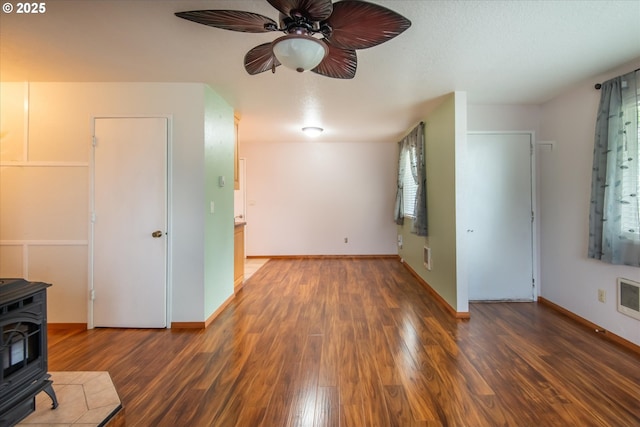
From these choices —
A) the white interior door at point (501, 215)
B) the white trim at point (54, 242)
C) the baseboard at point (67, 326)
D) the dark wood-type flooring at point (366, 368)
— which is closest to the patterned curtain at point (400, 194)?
the white interior door at point (501, 215)

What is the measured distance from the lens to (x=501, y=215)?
3428 mm

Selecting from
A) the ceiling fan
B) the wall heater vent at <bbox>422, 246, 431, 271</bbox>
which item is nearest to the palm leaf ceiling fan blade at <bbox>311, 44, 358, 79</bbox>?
the ceiling fan

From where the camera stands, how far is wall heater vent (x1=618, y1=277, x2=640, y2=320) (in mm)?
2330

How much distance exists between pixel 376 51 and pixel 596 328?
3300 mm

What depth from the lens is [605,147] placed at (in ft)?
8.26

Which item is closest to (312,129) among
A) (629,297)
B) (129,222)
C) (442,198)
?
(442,198)

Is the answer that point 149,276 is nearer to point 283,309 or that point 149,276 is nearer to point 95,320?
point 95,320

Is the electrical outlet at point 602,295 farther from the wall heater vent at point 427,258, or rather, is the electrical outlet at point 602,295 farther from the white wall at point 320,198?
the white wall at point 320,198

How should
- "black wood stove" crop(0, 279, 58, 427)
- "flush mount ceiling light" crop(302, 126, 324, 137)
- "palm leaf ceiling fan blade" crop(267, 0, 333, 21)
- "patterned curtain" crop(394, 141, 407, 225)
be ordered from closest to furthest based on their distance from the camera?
"palm leaf ceiling fan blade" crop(267, 0, 333, 21) → "black wood stove" crop(0, 279, 58, 427) → "flush mount ceiling light" crop(302, 126, 324, 137) → "patterned curtain" crop(394, 141, 407, 225)

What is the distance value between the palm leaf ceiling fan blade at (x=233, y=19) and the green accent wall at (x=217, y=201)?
4.93 ft

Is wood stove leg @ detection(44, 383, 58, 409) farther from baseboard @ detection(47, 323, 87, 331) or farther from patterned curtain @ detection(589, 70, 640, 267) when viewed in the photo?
patterned curtain @ detection(589, 70, 640, 267)

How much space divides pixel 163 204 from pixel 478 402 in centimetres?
302

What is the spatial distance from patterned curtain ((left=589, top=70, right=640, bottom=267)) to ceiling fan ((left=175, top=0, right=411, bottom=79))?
7.95ft

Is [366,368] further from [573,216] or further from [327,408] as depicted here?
[573,216]
